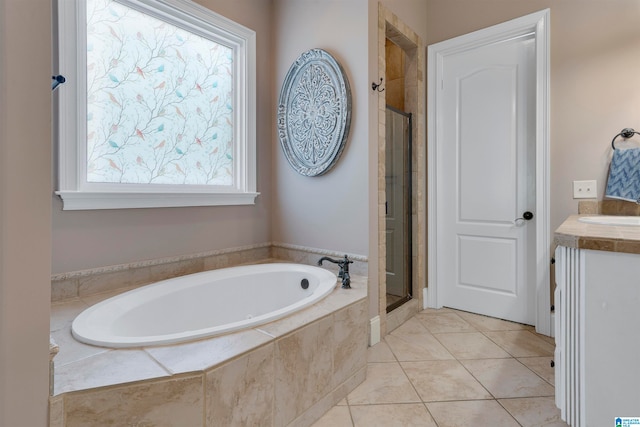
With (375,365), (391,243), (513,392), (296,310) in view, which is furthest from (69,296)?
(513,392)

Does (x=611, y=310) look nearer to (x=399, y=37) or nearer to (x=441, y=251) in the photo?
(x=441, y=251)

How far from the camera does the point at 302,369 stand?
137cm

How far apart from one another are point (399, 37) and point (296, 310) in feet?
7.39

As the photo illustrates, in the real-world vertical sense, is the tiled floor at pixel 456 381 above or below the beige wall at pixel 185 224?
below

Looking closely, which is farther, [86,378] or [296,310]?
[296,310]

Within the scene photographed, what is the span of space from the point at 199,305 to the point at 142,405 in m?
1.01

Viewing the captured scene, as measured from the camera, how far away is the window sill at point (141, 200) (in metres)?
1.70

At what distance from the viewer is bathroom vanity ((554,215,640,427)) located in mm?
1104

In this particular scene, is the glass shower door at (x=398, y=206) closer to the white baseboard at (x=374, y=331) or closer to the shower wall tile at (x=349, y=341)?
the white baseboard at (x=374, y=331)

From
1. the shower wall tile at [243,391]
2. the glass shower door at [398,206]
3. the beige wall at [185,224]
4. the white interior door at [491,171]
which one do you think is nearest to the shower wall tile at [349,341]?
the shower wall tile at [243,391]

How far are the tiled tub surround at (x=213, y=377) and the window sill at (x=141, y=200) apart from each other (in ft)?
1.65

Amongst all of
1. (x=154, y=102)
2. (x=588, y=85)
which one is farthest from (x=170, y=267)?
(x=588, y=85)

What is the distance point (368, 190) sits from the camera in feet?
7.07

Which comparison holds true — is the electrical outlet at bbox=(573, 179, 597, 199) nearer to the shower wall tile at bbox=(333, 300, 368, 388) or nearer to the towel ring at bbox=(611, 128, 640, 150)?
the towel ring at bbox=(611, 128, 640, 150)
